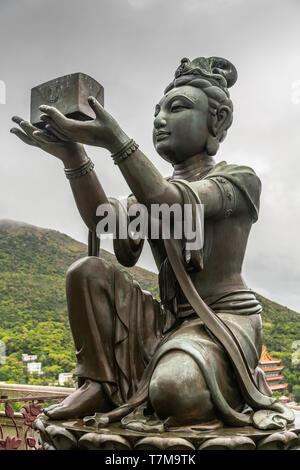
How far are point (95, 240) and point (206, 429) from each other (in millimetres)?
1358

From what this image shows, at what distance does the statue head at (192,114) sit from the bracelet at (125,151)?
0.64m

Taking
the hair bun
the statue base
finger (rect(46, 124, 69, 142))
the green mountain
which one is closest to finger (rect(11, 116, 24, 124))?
finger (rect(46, 124, 69, 142))

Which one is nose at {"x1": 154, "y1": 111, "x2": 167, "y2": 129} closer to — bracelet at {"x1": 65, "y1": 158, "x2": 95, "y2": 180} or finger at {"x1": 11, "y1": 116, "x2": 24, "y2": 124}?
bracelet at {"x1": 65, "y1": 158, "x2": 95, "y2": 180}

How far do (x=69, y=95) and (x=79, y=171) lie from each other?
0.43 m

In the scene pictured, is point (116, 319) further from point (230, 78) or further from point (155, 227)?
point (230, 78)

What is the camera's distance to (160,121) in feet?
10.6

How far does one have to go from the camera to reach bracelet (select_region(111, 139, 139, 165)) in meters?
2.64

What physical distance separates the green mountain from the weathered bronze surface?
5470mm

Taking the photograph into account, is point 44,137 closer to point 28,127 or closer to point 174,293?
point 28,127

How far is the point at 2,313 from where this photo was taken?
16922 mm

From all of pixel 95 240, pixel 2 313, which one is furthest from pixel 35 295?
pixel 95 240

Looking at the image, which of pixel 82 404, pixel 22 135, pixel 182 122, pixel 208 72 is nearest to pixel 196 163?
pixel 182 122

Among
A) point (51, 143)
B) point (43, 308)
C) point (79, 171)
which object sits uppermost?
point (51, 143)

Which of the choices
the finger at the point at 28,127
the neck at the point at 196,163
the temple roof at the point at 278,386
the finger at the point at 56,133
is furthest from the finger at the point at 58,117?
the temple roof at the point at 278,386
